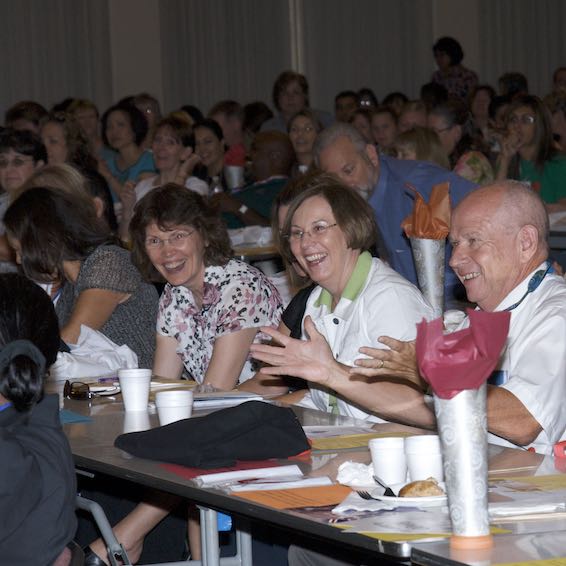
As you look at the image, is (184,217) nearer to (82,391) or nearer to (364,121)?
(82,391)

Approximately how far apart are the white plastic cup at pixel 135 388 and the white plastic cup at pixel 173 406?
31cm

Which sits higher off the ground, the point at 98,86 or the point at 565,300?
A: the point at 98,86

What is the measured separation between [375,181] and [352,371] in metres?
2.73

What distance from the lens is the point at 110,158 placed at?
369 inches

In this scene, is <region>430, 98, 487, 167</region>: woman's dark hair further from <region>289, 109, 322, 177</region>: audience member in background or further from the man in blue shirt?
the man in blue shirt

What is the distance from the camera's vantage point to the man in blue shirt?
16.4ft

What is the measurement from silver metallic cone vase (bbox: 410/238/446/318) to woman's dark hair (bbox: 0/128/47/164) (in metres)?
3.56

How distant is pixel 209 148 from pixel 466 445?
7.39 meters

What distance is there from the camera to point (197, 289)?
13.5ft

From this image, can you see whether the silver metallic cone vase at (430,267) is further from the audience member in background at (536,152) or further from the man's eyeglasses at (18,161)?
the audience member in background at (536,152)

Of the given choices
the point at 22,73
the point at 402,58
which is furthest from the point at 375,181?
the point at 402,58

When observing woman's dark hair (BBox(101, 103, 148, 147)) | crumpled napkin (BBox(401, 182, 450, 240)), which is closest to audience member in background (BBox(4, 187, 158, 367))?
crumpled napkin (BBox(401, 182, 450, 240))

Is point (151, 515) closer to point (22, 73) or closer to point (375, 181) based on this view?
point (375, 181)

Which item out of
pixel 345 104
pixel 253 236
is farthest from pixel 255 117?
pixel 253 236
